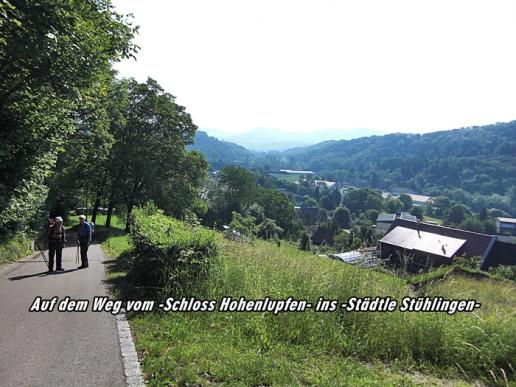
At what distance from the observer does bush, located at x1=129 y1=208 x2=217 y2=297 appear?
24.6 feet

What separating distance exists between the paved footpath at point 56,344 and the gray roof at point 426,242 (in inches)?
1651

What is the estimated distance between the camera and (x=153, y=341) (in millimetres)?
5617

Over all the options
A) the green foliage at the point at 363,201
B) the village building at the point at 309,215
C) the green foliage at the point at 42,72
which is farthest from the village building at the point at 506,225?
the green foliage at the point at 42,72

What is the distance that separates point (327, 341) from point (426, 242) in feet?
144

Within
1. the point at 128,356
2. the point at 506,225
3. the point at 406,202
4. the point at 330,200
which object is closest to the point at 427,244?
the point at 128,356

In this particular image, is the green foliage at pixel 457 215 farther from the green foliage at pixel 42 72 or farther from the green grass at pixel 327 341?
the green foliage at pixel 42 72

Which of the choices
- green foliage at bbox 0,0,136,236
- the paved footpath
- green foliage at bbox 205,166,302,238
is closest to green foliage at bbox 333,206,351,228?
green foliage at bbox 205,166,302,238

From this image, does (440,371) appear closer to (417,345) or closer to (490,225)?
(417,345)

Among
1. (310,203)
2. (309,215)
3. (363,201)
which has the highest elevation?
(363,201)

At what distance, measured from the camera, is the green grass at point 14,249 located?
1322cm

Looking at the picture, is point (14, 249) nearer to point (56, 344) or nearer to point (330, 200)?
point (56, 344)

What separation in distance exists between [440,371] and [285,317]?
243 cm

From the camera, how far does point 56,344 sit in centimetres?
552

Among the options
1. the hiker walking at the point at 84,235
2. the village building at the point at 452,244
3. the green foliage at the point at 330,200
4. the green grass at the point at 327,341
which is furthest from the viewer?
the green foliage at the point at 330,200
